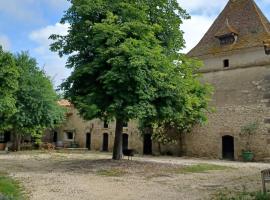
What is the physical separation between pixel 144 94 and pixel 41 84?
1679 cm

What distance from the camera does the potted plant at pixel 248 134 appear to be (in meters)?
24.2

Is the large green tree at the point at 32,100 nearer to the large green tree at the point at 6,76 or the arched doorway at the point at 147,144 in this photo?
the arched doorway at the point at 147,144

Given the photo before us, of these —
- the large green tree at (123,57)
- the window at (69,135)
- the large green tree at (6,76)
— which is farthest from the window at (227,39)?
the window at (69,135)

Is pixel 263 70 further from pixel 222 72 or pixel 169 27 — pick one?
pixel 169 27

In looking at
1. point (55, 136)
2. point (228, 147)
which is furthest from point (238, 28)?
point (55, 136)

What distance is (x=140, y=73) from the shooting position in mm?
15445

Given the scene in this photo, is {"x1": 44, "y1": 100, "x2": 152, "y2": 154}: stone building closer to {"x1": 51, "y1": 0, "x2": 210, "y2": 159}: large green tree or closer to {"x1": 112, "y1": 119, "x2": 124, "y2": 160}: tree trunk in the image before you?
{"x1": 112, "y1": 119, "x2": 124, "y2": 160}: tree trunk

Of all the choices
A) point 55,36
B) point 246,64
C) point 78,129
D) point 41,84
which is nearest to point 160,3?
point 55,36

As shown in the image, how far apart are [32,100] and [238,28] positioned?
1623 cm

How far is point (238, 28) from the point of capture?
88.5ft

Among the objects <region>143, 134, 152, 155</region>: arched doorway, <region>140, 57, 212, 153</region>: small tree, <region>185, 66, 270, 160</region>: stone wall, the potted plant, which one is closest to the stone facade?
<region>143, 134, 152, 155</region>: arched doorway

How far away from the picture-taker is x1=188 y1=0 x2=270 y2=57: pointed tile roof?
25516 mm

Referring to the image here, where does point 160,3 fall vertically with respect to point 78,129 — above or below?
above

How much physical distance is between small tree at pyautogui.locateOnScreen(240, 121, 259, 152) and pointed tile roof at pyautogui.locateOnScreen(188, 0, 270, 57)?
5.16 meters
